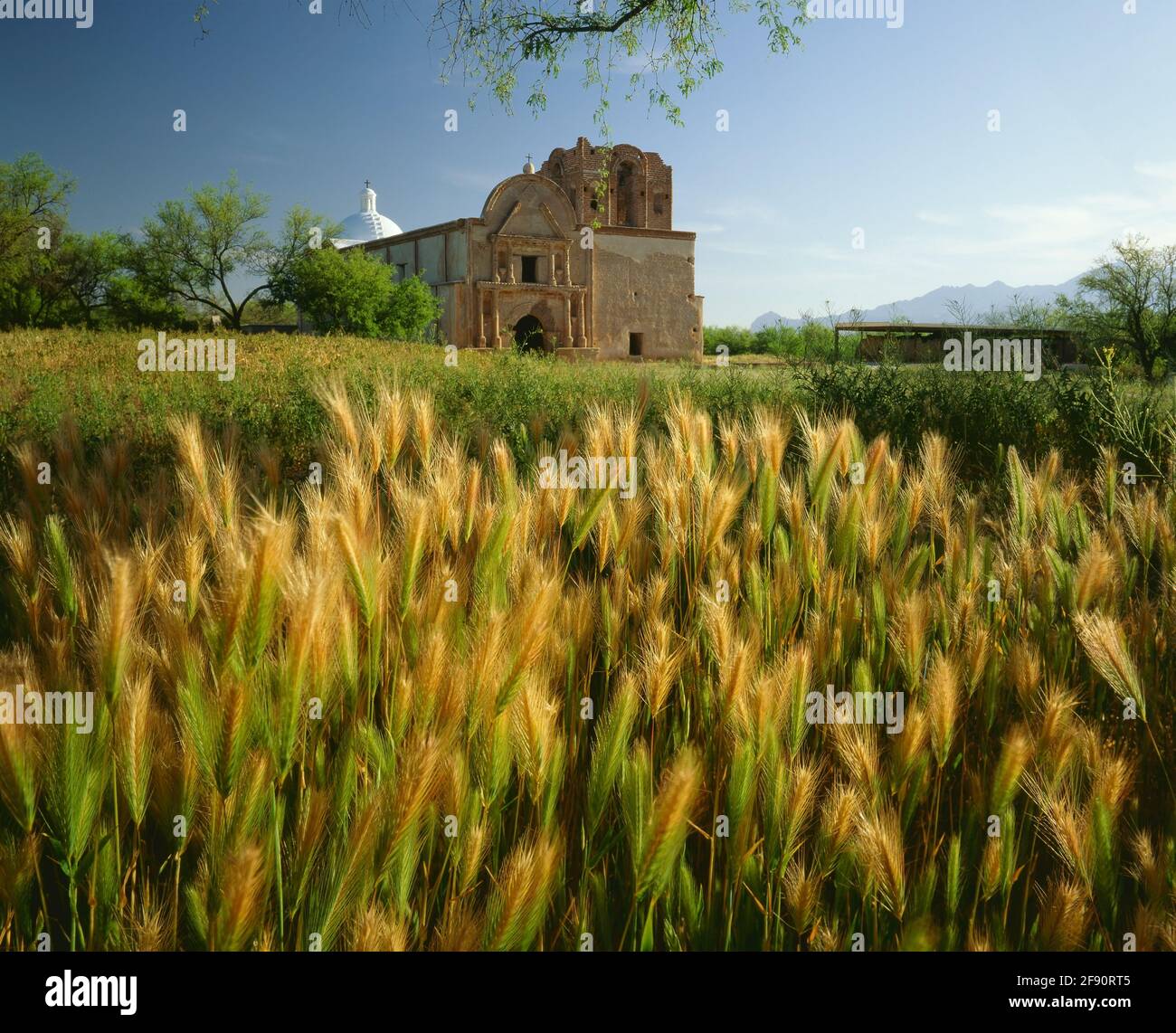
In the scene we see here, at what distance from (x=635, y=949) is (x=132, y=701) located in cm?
85

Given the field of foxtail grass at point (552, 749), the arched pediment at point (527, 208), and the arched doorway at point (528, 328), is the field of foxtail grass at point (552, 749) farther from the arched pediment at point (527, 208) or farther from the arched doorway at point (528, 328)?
the arched doorway at point (528, 328)

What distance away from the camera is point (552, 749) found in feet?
4.92

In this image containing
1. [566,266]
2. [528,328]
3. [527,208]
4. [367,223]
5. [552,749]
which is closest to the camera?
[552,749]

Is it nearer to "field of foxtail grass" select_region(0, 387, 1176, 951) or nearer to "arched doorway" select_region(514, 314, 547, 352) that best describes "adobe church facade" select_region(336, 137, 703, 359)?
"arched doorway" select_region(514, 314, 547, 352)

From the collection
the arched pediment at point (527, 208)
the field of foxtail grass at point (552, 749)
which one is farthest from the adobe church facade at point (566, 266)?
the field of foxtail grass at point (552, 749)

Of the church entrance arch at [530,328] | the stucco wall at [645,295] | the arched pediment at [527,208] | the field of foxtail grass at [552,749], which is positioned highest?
the arched pediment at [527,208]

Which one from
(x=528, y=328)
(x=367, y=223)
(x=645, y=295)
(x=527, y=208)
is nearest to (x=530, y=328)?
(x=528, y=328)

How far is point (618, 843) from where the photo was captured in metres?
1.63

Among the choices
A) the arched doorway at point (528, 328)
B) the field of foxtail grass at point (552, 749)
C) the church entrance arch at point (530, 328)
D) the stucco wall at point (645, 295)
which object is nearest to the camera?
the field of foxtail grass at point (552, 749)

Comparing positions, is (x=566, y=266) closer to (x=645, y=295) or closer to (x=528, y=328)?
(x=528, y=328)

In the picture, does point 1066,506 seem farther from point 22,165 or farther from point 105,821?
point 22,165

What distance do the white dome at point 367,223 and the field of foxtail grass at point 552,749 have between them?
51.0 meters

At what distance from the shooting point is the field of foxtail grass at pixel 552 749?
130 centimetres

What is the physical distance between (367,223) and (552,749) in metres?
55.1
